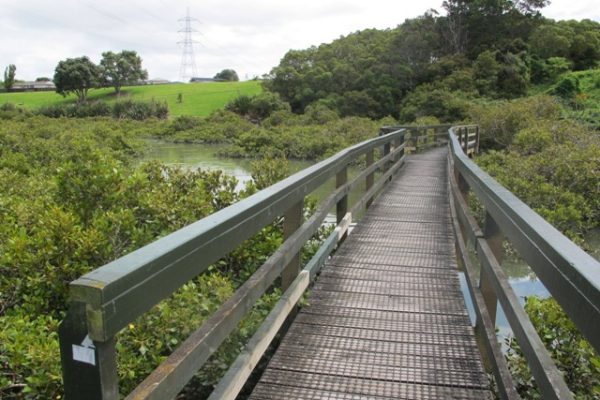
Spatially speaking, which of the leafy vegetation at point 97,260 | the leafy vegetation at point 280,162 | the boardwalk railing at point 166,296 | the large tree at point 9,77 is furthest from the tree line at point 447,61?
the large tree at point 9,77

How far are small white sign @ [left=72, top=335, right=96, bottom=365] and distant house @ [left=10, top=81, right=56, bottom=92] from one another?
126829 millimetres

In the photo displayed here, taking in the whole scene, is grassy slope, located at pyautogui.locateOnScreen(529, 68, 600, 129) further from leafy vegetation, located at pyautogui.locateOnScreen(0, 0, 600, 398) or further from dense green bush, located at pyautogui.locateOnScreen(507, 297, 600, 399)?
dense green bush, located at pyautogui.locateOnScreen(507, 297, 600, 399)

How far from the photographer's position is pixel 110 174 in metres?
6.02

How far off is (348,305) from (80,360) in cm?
299

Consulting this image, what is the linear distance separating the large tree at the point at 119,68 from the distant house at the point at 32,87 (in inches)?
1389

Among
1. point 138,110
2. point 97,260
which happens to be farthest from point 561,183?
point 138,110

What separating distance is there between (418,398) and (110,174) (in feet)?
14.8

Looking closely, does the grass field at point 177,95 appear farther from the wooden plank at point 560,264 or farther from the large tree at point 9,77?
the wooden plank at point 560,264

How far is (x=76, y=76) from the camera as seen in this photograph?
7881 cm

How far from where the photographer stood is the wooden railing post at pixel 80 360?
49.3 inches

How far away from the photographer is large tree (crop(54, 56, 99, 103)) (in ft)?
258

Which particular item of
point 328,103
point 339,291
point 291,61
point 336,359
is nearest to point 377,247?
point 339,291

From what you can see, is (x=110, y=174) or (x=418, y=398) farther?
(x=110, y=174)

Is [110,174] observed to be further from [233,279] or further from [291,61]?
[291,61]
